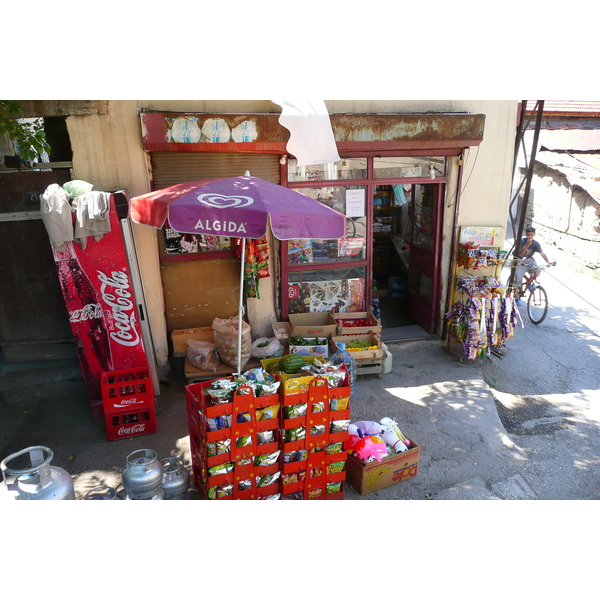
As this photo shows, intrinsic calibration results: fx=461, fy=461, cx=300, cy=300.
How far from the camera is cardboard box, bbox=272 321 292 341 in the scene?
22.1 feet

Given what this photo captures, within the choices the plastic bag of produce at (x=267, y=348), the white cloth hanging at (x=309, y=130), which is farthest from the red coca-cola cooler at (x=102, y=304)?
the white cloth hanging at (x=309, y=130)

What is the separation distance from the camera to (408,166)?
7008 mm

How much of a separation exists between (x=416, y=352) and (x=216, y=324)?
11.0 feet

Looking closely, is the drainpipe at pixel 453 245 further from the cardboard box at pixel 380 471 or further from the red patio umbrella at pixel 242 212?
the red patio umbrella at pixel 242 212

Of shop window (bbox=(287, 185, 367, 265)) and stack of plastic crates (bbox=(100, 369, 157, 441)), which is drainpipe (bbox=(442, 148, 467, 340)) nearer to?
shop window (bbox=(287, 185, 367, 265))

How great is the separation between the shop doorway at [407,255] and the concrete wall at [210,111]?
0.96ft

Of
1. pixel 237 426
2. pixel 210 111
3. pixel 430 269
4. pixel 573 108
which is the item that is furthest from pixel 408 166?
pixel 573 108

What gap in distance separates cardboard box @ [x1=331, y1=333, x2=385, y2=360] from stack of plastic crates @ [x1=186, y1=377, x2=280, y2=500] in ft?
8.73

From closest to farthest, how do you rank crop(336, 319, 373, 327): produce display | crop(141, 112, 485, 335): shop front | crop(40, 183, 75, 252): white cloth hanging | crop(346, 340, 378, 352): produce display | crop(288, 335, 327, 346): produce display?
crop(40, 183, 75, 252): white cloth hanging → crop(141, 112, 485, 335): shop front → crop(288, 335, 327, 346): produce display → crop(346, 340, 378, 352): produce display → crop(336, 319, 373, 327): produce display

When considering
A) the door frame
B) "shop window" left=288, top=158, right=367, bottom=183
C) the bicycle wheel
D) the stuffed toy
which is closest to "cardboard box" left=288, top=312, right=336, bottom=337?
the door frame

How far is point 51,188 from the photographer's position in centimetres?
498

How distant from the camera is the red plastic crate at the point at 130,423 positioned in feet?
17.0

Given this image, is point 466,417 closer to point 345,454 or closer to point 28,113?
point 345,454

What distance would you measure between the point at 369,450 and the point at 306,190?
391 centimetres
